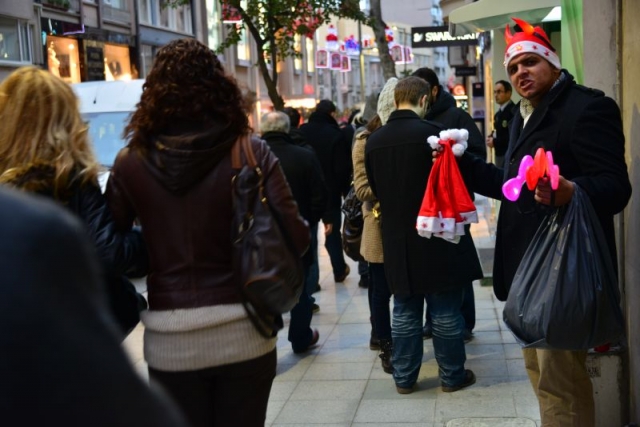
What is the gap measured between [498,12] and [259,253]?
6.48 m

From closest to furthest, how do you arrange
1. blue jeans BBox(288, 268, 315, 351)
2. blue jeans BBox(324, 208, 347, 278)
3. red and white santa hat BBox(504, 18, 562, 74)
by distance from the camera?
red and white santa hat BBox(504, 18, 562, 74) → blue jeans BBox(288, 268, 315, 351) → blue jeans BBox(324, 208, 347, 278)

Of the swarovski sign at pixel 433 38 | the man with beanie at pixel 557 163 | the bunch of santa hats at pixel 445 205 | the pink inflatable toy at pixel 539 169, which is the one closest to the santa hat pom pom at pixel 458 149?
the bunch of santa hats at pixel 445 205

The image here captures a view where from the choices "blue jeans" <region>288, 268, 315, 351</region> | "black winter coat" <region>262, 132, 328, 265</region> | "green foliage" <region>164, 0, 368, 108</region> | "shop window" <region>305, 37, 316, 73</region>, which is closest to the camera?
"blue jeans" <region>288, 268, 315, 351</region>

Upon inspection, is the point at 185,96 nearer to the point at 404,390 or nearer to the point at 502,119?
the point at 404,390

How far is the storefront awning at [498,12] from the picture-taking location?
336 inches

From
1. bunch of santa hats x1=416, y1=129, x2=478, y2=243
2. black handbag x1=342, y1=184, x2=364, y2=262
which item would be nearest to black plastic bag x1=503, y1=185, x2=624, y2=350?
bunch of santa hats x1=416, y1=129, x2=478, y2=243

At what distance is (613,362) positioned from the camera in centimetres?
457

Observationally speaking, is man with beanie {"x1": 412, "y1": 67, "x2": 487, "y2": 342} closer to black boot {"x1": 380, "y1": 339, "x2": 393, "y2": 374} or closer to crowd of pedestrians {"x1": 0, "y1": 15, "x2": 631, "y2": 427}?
black boot {"x1": 380, "y1": 339, "x2": 393, "y2": 374}

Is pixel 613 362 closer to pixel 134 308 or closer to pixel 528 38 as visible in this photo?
pixel 528 38

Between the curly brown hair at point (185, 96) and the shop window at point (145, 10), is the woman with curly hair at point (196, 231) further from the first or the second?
the shop window at point (145, 10)

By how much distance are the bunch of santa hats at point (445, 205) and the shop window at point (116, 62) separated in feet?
86.0

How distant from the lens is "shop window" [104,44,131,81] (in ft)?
99.9

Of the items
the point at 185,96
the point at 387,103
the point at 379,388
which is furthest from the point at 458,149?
the point at 379,388

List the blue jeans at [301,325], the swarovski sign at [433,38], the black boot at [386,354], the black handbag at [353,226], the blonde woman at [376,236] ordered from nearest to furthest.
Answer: the blonde woman at [376,236] → the black boot at [386,354] → the black handbag at [353,226] → the blue jeans at [301,325] → the swarovski sign at [433,38]
